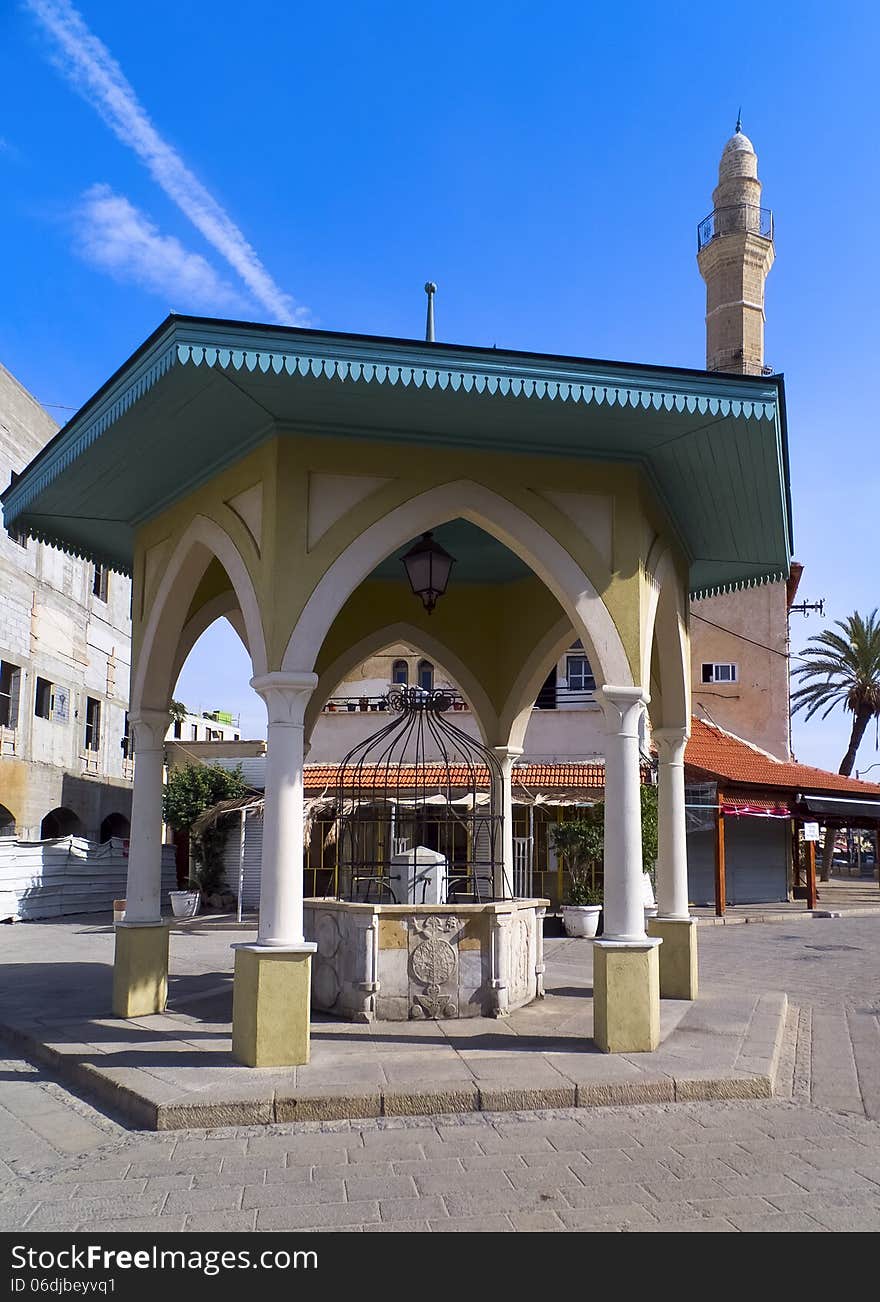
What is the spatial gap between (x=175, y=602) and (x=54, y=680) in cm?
1731

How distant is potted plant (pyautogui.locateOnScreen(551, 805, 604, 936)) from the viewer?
1672 cm

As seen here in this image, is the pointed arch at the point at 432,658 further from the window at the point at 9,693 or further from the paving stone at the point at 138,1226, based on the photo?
the window at the point at 9,693

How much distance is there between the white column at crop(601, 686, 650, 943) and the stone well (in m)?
1.06

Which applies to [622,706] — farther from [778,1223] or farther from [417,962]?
[778,1223]

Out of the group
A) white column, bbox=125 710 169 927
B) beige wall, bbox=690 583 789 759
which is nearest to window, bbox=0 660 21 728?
white column, bbox=125 710 169 927

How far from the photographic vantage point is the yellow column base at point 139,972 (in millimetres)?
7723

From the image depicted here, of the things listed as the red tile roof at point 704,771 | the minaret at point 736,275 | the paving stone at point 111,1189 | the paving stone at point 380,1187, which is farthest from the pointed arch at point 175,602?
the minaret at point 736,275

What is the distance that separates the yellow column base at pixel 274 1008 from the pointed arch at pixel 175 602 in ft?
5.94

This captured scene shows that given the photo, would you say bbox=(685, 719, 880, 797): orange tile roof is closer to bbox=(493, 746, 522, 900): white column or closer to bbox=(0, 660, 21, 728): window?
bbox=(493, 746, 522, 900): white column

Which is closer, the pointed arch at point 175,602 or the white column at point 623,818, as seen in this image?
the white column at point 623,818

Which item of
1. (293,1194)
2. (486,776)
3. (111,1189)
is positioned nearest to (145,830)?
(111,1189)

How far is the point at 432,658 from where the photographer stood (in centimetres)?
1051

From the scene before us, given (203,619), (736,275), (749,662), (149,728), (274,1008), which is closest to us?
(274,1008)
